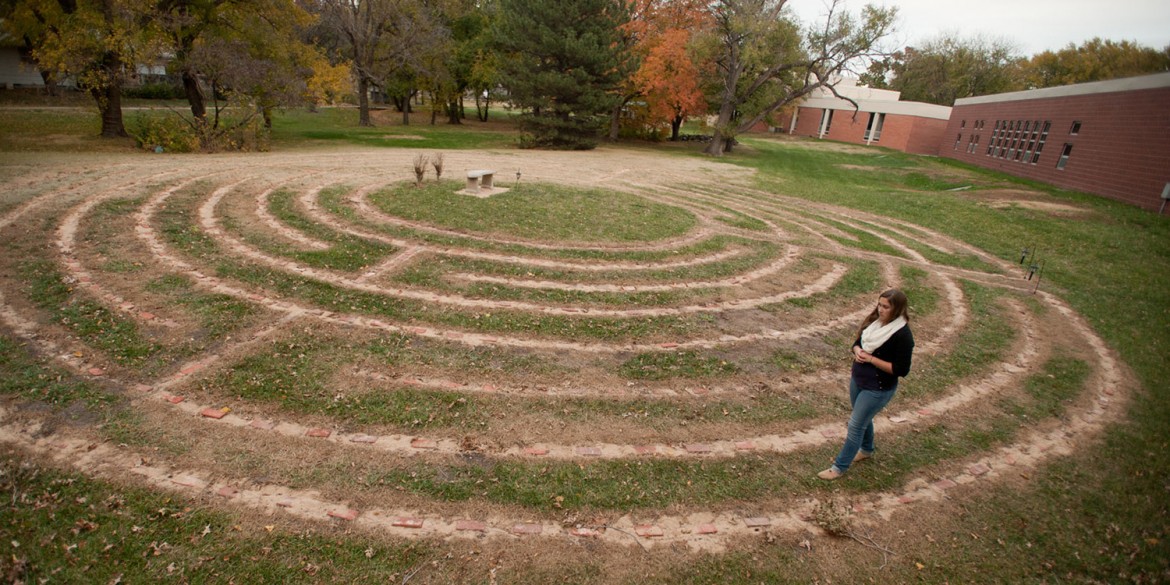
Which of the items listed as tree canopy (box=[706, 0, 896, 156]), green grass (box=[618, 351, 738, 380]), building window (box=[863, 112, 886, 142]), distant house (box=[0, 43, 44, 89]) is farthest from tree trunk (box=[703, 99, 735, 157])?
distant house (box=[0, 43, 44, 89])

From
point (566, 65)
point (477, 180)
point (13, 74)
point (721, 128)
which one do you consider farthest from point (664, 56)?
point (13, 74)

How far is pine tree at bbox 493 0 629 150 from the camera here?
30.5 m

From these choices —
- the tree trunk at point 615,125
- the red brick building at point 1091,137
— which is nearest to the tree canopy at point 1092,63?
the red brick building at point 1091,137

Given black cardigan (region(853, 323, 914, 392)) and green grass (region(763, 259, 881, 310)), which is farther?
green grass (region(763, 259, 881, 310))

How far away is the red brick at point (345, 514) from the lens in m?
4.51

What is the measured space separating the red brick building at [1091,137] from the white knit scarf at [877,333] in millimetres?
23881

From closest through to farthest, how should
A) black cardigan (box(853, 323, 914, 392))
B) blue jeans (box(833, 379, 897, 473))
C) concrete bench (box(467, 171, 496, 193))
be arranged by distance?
1. black cardigan (box(853, 323, 914, 392))
2. blue jeans (box(833, 379, 897, 473))
3. concrete bench (box(467, 171, 496, 193))

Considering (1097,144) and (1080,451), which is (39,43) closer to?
(1080,451)

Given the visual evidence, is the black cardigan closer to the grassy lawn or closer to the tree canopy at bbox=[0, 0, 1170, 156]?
the grassy lawn

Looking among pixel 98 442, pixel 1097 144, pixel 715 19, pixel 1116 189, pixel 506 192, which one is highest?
pixel 715 19

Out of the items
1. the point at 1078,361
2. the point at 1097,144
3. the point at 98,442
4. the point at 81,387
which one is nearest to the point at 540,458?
the point at 98,442

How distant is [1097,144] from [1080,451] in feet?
89.2

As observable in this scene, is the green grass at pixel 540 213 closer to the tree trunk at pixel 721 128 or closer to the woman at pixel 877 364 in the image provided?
the woman at pixel 877 364

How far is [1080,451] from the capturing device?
628 cm
